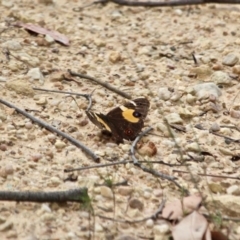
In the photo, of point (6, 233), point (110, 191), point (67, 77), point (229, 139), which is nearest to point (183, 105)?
point (229, 139)

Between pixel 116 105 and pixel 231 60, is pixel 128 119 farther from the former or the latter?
pixel 231 60

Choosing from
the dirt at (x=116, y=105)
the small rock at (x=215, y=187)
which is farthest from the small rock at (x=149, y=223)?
the small rock at (x=215, y=187)

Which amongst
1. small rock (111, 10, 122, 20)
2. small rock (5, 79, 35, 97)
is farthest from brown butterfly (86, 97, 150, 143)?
small rock (111, 10, 122, 20)

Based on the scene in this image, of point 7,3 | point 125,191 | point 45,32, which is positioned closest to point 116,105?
point 125,191

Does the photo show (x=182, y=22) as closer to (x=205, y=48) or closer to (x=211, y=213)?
(x=205, y=48)

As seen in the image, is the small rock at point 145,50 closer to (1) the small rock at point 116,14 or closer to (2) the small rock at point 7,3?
(1) the small rock at point 116,14

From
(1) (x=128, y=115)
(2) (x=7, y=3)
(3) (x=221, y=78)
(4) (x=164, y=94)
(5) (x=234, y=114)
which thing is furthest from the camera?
(2) (x=7, y=3)

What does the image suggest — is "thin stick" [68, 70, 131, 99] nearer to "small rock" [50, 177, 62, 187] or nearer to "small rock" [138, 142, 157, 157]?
"small rock" [138, 142, 157, 157]
